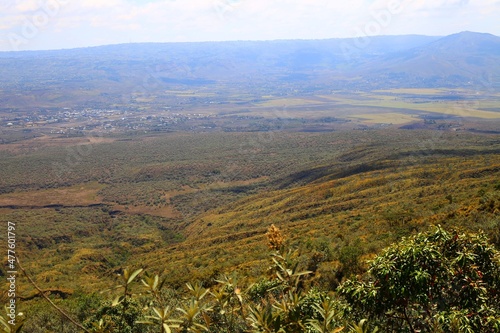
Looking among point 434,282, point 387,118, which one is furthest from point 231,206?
point 387,118

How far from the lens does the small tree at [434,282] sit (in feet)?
18.3

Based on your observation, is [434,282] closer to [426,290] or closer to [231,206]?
[426,290]

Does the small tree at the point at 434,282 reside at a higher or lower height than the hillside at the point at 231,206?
higher

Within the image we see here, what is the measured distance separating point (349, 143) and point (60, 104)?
163 meters

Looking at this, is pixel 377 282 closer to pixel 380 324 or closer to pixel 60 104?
pixel 380 324

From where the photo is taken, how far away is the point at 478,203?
18.2 metres

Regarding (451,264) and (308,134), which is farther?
(308,134)

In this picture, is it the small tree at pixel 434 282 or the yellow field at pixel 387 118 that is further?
the yellow field at pixel 387 118

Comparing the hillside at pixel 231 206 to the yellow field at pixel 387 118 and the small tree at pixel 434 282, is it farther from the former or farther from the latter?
the yellow field at pixel 387 118

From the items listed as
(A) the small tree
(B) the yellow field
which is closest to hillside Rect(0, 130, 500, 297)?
(A) the small tree

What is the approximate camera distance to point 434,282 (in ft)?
18.8

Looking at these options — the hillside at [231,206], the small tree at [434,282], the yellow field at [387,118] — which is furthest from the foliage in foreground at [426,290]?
the yellow field at [387,118]

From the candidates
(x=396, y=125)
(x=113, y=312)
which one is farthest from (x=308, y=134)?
(x=113, y=312)

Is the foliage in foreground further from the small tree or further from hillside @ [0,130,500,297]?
hillside @ [0,130,500,297]
